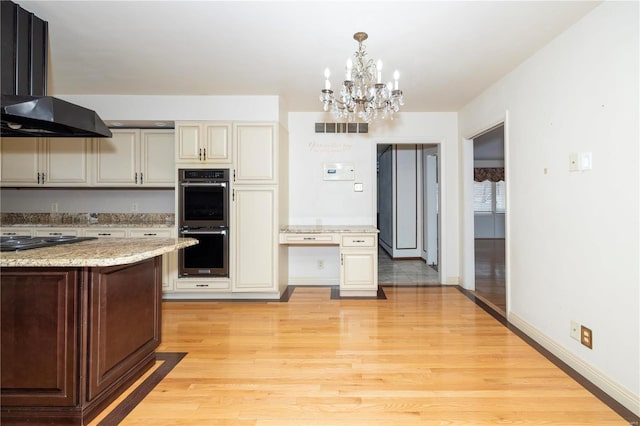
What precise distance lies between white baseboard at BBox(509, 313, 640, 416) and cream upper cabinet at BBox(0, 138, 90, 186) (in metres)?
5.21

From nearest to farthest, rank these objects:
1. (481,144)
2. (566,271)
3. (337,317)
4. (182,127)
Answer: (566,271) → (337,317) → (182,127) → (481,144)

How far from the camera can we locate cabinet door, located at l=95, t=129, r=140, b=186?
4.09 m

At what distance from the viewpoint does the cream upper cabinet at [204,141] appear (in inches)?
153

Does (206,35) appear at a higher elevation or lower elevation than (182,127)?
higher

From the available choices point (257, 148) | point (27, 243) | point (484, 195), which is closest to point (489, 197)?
point (484, 195)

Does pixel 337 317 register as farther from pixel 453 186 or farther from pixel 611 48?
pixel 611 48

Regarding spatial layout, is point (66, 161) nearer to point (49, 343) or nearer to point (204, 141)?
point (204, 141)

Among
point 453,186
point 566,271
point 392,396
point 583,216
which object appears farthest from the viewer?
point 453,186

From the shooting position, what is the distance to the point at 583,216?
221 centimetres

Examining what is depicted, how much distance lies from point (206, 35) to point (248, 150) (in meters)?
1.51

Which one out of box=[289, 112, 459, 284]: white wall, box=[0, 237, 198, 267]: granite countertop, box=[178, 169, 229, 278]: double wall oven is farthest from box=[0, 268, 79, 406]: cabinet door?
box=[289, 112, 459, 284]: white wall

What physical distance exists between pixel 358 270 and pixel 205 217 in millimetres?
1998

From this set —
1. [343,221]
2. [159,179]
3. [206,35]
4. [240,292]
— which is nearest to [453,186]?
[343,221]

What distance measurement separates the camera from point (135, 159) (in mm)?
4113
